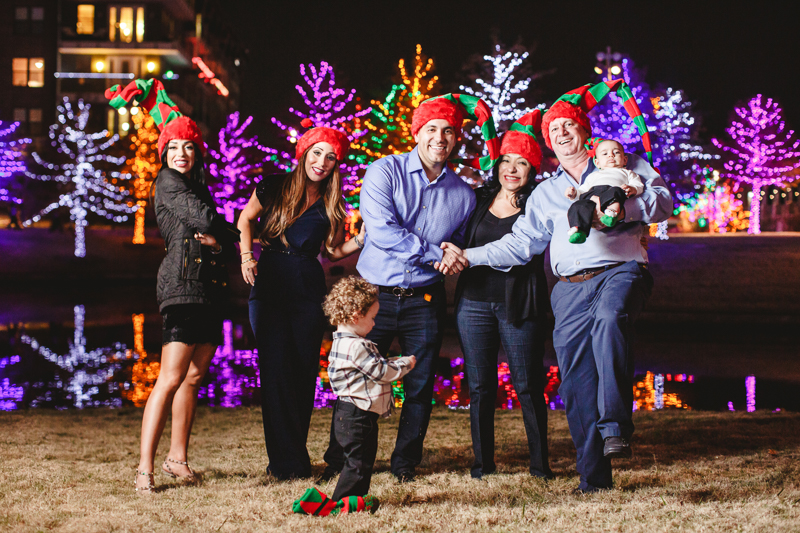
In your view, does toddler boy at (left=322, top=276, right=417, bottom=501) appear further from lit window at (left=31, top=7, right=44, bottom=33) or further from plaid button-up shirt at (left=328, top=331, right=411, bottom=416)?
lit window at (left=31, top=7, right=44, bottom=33)

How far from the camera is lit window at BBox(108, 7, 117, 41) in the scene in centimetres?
4950

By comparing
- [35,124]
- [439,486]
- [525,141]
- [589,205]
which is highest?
[35,124]

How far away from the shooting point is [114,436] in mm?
6426

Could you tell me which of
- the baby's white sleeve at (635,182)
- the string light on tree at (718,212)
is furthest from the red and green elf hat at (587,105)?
the string light on tree at (718,212)

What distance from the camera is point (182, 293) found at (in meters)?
4.63

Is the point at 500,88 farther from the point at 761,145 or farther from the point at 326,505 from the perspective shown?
the point at 326,505

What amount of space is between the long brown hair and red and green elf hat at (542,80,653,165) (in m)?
1.53

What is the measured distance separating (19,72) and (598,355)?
173 ft

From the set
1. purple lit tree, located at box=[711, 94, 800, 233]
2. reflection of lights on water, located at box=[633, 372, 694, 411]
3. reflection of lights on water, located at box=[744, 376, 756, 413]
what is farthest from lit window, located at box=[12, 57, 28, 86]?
reflection of lights on water, located at box=[744, 376, 756, 413]

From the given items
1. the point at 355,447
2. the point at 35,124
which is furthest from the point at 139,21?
the point at 355,447

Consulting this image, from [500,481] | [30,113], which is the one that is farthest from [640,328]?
[30,113]

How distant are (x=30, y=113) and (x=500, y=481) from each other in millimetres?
50950

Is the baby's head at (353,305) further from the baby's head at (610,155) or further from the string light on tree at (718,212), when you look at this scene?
the string light on tree at (718,212)

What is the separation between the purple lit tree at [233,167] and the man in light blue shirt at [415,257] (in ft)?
111
